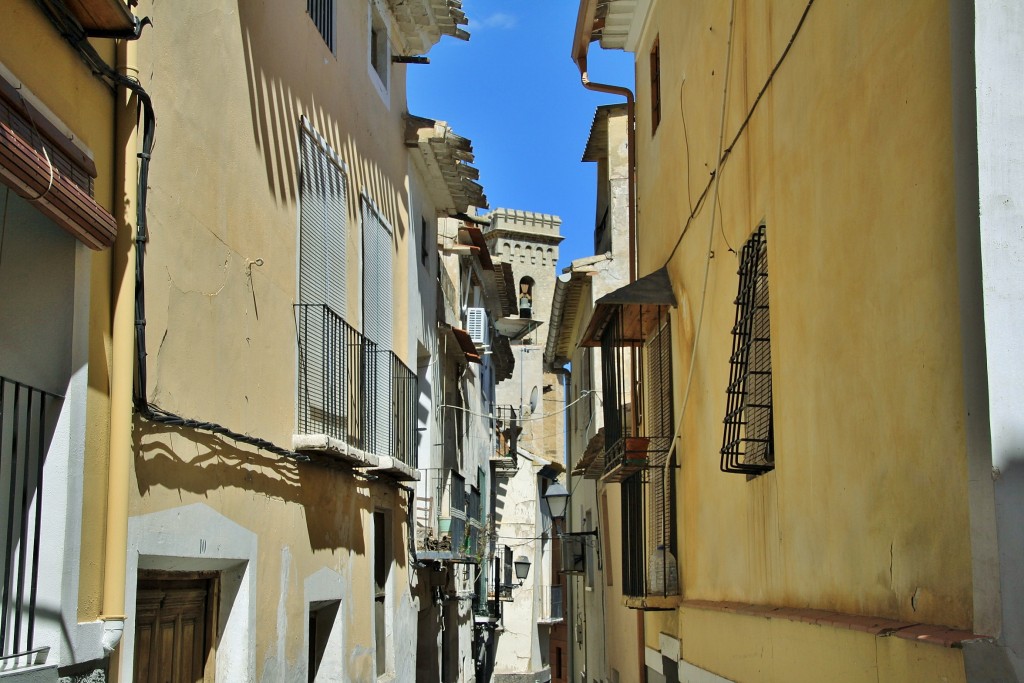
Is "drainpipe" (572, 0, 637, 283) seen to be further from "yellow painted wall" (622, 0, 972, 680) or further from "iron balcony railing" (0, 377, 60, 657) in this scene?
"iron balcony railing" (0, 377, 60, 657)

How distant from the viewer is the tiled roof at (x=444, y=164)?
14.8 m

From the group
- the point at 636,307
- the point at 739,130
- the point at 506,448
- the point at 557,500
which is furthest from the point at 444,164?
the point at 506,448

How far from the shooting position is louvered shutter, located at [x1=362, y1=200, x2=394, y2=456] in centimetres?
1180

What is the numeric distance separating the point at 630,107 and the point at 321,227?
4.54m

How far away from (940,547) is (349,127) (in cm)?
854

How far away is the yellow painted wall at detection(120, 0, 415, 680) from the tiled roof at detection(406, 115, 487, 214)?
3.05m

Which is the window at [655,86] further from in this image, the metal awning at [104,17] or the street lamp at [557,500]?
the street lamp at [557,500]

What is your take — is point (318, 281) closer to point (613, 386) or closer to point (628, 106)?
point (613, 386)

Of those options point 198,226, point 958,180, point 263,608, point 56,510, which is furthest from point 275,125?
point 958,180

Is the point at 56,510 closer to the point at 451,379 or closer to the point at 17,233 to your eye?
the point at 17,233

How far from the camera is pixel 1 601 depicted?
5.09 m

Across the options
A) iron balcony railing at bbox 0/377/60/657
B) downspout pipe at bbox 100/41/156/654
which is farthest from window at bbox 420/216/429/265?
iron balcony railing at bbox 0/377/60/657

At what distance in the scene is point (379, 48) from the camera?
45.8 ft

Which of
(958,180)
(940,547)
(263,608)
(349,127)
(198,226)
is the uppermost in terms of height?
(349,127)
